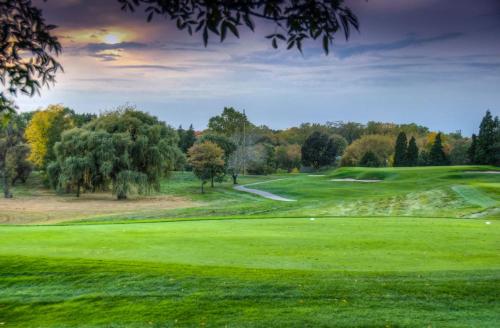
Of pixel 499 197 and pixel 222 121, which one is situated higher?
pixel 222 121

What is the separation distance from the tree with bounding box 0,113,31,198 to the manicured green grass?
4786cm

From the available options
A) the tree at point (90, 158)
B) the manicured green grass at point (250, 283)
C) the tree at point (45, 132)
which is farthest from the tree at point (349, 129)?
the manicured green grass at point (250, 283)

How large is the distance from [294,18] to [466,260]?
7063 mm

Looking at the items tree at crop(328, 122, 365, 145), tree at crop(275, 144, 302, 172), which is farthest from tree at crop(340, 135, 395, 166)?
tree at crop(328, 122, 365, 145)

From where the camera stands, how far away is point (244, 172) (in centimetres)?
8206

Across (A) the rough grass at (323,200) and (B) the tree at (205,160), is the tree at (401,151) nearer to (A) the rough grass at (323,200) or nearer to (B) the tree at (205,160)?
(A) the rough grass at (323,200)

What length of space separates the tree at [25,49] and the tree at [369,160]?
244 feet

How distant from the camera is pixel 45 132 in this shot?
208 feet

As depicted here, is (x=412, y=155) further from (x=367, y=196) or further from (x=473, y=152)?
(x=367, y=196)

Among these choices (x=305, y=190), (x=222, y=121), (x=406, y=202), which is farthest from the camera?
(x=222, y=121)

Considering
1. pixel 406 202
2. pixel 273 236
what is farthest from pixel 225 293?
pixel 406 202

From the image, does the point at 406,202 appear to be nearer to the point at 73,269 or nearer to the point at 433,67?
the point at 73,269

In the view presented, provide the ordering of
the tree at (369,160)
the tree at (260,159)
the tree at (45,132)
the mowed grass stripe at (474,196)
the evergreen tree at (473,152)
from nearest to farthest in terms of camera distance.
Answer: the mowed grass stripe at (474,196)
the tree at (45,132)
the evergreen tree at (473,152)
the tree at (369,160)
the tree at (260,159)

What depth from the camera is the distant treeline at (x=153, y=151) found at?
47625mm
